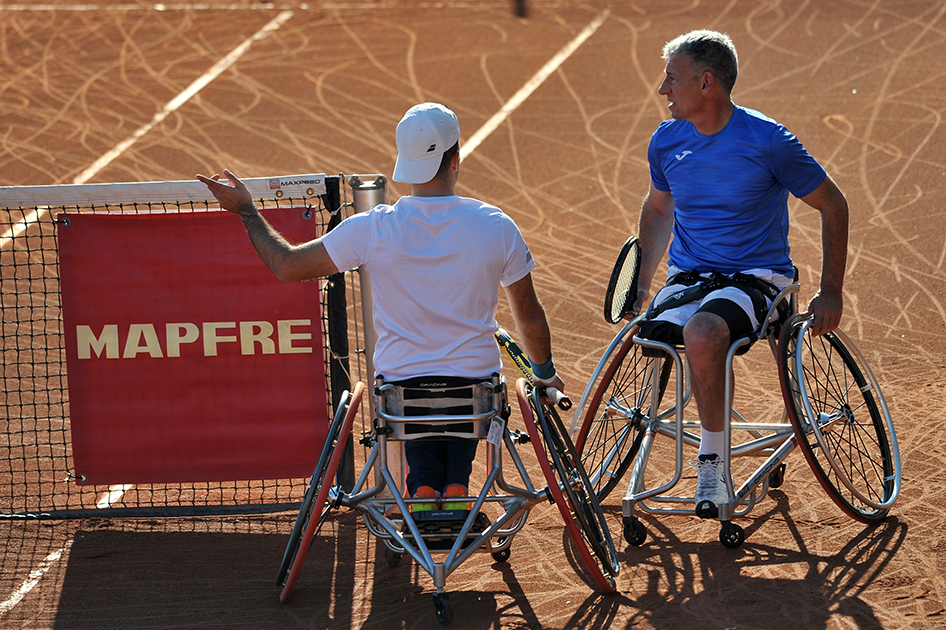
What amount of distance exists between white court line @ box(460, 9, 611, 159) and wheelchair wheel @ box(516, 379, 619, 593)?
6813 mm

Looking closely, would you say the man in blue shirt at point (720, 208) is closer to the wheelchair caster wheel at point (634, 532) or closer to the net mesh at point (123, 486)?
the wheelchair caster wheel at point (634, 532)

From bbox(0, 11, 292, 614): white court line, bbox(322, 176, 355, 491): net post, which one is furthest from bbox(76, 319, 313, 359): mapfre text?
bbox(0, 11, 292, 614): white court line

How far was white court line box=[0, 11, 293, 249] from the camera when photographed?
9.78 metres

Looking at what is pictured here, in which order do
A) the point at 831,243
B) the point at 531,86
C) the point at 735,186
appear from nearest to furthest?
the point at 831,243, the point at 735,186, the point at 531,86

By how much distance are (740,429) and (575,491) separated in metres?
1.06

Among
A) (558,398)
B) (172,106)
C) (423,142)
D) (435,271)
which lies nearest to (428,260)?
(435,271)

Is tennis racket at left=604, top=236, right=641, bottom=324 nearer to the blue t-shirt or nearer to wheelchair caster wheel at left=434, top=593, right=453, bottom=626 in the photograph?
the blue t-shirt

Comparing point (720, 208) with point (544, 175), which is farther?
point (544, 175)

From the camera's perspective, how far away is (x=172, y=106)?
12016 mm

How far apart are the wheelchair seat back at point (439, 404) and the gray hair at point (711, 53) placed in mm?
1765

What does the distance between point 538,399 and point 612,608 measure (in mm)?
873

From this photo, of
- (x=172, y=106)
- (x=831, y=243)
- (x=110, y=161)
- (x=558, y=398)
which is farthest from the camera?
(x=172, y=106)

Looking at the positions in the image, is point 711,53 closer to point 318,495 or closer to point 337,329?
point 337,329

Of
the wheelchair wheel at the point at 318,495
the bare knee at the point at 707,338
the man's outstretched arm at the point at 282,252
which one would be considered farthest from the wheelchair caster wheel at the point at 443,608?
the bare knee at the point at 707,338
